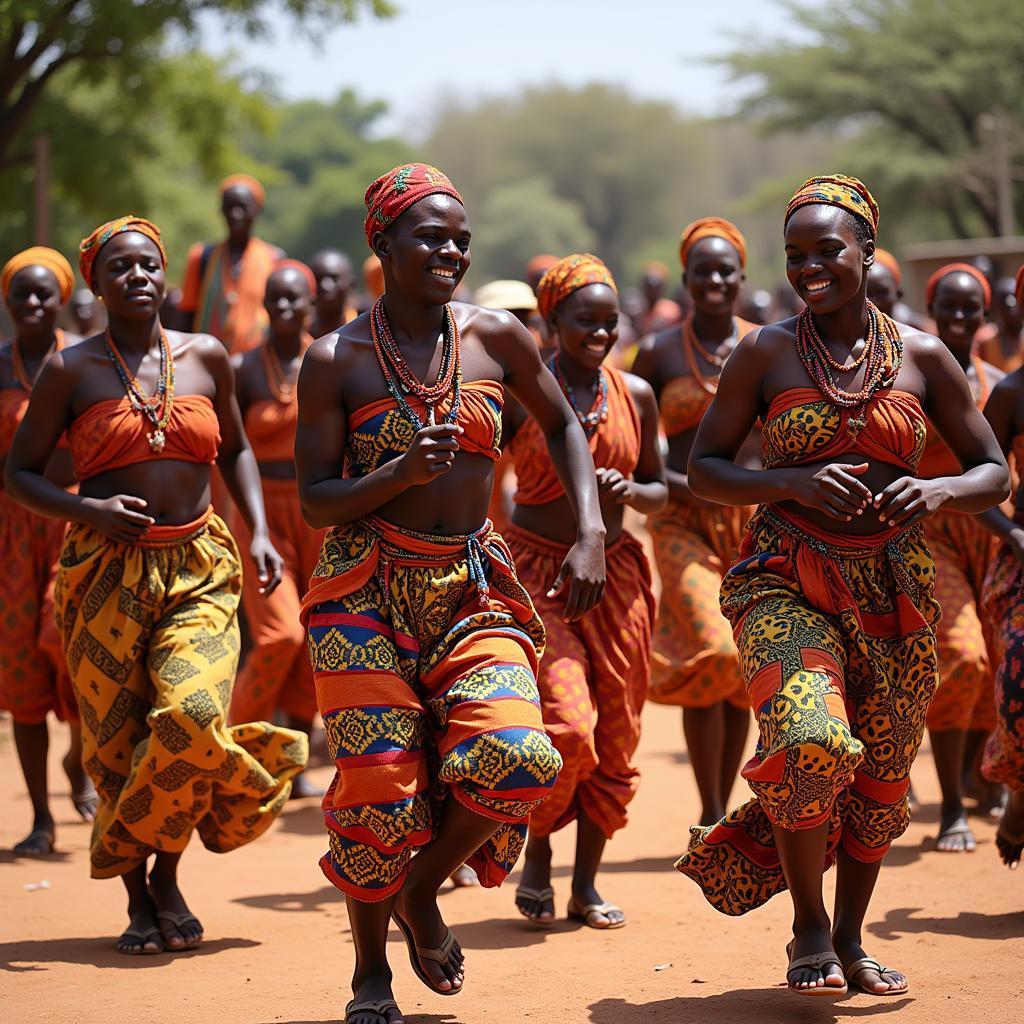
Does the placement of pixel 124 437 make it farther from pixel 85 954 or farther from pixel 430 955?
pixel 430 955

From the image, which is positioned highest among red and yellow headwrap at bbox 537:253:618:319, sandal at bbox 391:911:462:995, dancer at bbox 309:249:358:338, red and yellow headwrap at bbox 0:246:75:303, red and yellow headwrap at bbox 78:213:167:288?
dancer at bbox 309:249:358:338

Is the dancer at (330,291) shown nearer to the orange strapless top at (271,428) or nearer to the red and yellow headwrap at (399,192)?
the orange strapless top at (271,428)

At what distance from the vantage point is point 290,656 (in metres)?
8.74

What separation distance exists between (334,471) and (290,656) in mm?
3881

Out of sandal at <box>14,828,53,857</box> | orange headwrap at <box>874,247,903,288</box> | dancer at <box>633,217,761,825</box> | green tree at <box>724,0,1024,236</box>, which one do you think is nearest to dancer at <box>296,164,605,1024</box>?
dancer at <box>633,217,761,825</box>

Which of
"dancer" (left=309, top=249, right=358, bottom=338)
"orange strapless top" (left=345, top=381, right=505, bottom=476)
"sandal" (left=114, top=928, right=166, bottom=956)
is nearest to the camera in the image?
"orange strapless top" (left=345, top=381, right=505, bottom=476)

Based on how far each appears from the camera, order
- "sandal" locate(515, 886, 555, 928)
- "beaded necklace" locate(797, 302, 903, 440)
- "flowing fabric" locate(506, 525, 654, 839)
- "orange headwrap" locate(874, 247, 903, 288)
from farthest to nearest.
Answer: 1. "orange headwrap" locate(874, 247, 903, 288)
2. "sandal" locate(515, 886, 555, 928)
3. "flowing fabric" locate(506, 525, 654, 839)
4. "beaded necklace" locate(797, 302, 903, 440)

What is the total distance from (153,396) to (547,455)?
153 cm

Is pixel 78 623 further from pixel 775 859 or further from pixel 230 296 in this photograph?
pixel 230 296

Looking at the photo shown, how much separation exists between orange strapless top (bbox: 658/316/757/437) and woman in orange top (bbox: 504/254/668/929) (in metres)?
1.00

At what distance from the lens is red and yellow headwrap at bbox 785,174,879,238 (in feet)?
17.0

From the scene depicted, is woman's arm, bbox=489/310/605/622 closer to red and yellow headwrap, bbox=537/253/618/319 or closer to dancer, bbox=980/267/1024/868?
red and yellow headwrap, bbox=537/253/618/319

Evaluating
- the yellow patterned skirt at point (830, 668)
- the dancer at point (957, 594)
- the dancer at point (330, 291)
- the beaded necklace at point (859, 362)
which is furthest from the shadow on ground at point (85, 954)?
the dancer at point (330, 291)

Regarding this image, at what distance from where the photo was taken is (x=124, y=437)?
6125mm
